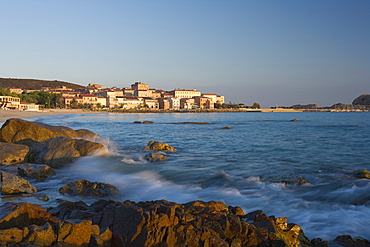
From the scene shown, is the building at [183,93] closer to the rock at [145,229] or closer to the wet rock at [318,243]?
the wet rock at [318,243]

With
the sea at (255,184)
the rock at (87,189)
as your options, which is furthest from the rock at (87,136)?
the rock at (87,189)

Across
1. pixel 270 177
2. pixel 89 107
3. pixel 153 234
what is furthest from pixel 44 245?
pixel 89 107

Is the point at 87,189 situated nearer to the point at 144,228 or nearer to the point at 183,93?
the point at 144,228

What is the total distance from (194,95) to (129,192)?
182479 mm

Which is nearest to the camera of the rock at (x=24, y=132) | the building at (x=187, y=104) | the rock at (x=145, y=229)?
the rock at (x=145, y=229)

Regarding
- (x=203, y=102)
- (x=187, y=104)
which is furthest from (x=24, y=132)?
(x=203, y=102)

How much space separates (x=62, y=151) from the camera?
13.2 metres

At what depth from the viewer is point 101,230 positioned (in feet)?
15.6

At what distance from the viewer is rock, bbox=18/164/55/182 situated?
10.4 m

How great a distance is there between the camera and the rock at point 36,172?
10375mm

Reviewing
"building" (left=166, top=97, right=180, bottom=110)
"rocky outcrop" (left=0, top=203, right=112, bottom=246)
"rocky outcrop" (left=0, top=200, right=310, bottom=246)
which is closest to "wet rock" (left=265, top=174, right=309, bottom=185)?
"rocky outcrop" (left=0, top=200, right=310, bottom=246)

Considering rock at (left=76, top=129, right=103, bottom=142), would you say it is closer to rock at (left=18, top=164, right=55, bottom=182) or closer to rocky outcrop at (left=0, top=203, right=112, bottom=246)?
rock at (left=18, top=164, right=55, bottom=182)

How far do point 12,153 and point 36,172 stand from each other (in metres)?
3.15

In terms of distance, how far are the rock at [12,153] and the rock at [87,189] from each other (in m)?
5.22
